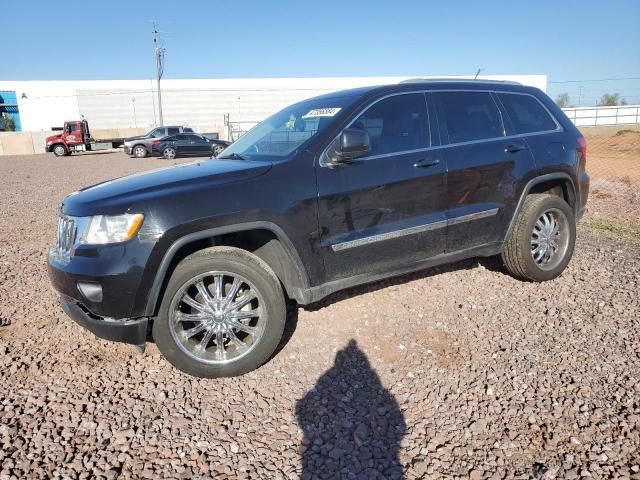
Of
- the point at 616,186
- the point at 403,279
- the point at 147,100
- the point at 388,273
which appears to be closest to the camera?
the point at 388,273

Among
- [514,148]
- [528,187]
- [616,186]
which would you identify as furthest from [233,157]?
[616,186]

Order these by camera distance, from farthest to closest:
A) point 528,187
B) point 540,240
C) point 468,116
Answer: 1. point 540,240
2. point 528,187
3. point 468,116

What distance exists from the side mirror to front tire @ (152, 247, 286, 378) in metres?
0.95

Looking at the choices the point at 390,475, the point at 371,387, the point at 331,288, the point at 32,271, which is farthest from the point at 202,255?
the point at 32,271

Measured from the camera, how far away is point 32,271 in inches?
215

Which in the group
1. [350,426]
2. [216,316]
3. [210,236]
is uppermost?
[210,236]

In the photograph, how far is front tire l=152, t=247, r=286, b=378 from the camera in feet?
9.91

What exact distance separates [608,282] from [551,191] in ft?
3.38

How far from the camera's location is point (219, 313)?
3.12 metres

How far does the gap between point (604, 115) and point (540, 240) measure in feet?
158

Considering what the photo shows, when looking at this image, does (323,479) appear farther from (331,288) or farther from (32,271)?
(32,271)

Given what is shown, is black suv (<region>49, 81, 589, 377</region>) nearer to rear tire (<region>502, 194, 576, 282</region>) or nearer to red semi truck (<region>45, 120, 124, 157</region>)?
rear tire (<region>502, 194, 576, 282</region>)

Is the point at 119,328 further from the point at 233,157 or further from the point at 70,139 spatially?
the point at 70,139

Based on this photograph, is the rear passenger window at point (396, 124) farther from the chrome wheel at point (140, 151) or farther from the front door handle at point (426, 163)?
the chrome wheel at point (140, 151)
